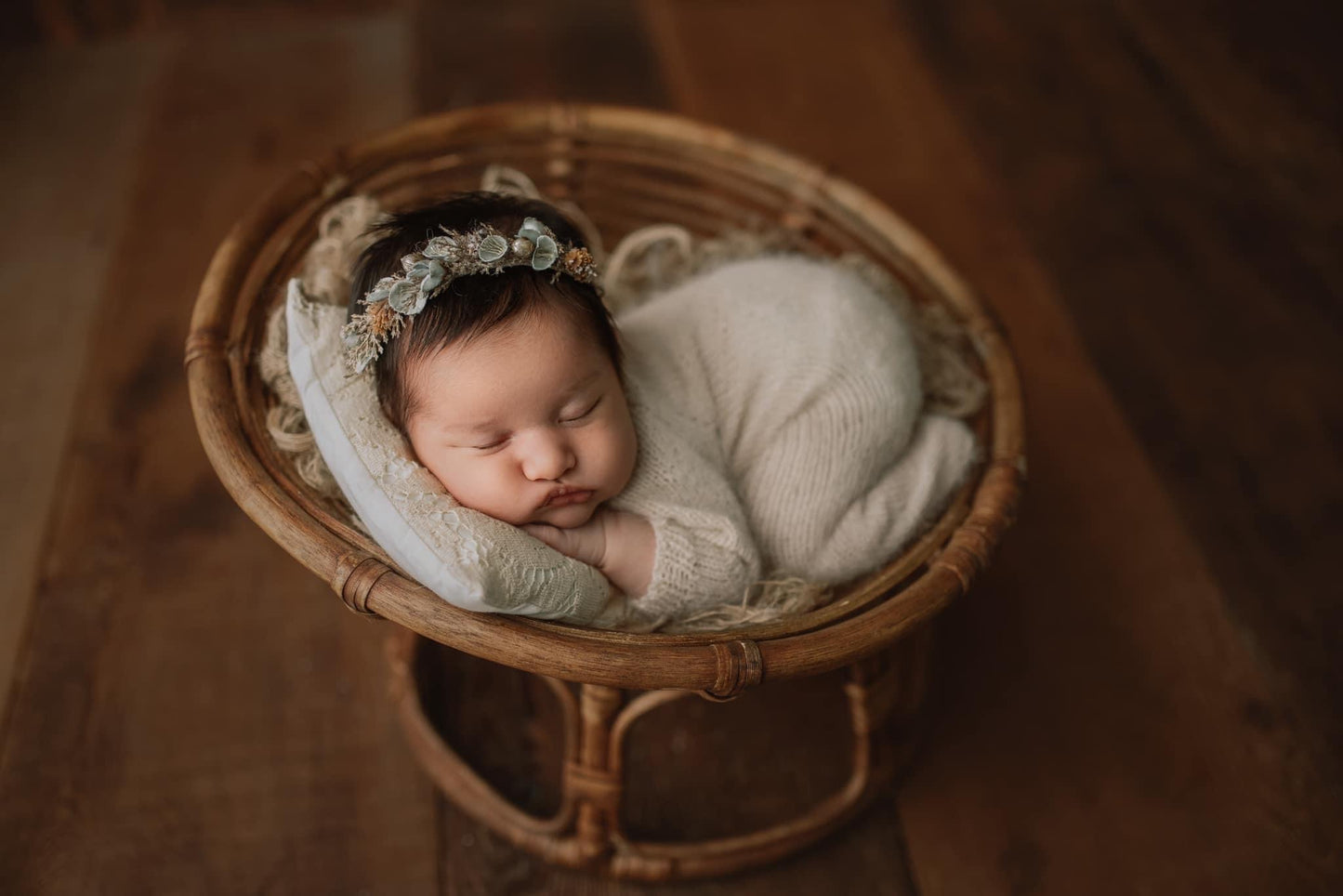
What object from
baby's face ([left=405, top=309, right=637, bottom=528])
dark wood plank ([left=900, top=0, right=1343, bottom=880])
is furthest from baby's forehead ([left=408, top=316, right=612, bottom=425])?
dark wood plank ([left=900, top=0, right=1343, bottom=880])

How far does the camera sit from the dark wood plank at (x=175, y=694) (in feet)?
3.73

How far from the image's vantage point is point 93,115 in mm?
1903

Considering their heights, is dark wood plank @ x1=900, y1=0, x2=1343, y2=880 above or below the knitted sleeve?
below

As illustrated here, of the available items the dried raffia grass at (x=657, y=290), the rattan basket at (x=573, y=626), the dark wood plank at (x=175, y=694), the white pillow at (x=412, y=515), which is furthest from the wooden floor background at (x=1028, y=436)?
the white pillow at (x=412, y=515)

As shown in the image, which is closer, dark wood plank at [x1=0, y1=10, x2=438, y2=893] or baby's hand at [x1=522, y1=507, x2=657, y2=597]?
baby's hand at [x1=522, y1=507, x2=657, y2=597]

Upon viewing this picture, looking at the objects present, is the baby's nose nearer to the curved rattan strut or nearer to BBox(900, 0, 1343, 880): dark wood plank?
the curved rattan strut

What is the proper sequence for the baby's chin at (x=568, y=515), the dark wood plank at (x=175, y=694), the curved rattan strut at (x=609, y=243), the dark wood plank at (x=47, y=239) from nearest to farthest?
1. the curved rattan strut at (x=609, y=243)
2. the baby's chin at (x=568, y=515)
3. the dark wood plank at (x=175, y=694)
4. the dark wood plank at (x=47, y=239)

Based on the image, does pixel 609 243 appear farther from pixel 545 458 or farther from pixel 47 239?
pixel 47 239

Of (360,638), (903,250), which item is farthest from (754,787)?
(903,250)

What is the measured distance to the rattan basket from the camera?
81 centimetres

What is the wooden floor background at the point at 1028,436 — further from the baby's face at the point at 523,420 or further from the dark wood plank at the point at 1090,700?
the baby's face at the point at 523,420

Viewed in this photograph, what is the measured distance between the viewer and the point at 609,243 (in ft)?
4.77

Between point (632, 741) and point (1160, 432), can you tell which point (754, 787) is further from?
point (1160, 432)

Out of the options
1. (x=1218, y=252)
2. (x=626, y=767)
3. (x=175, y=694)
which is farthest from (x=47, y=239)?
(x=1218, y=252)
